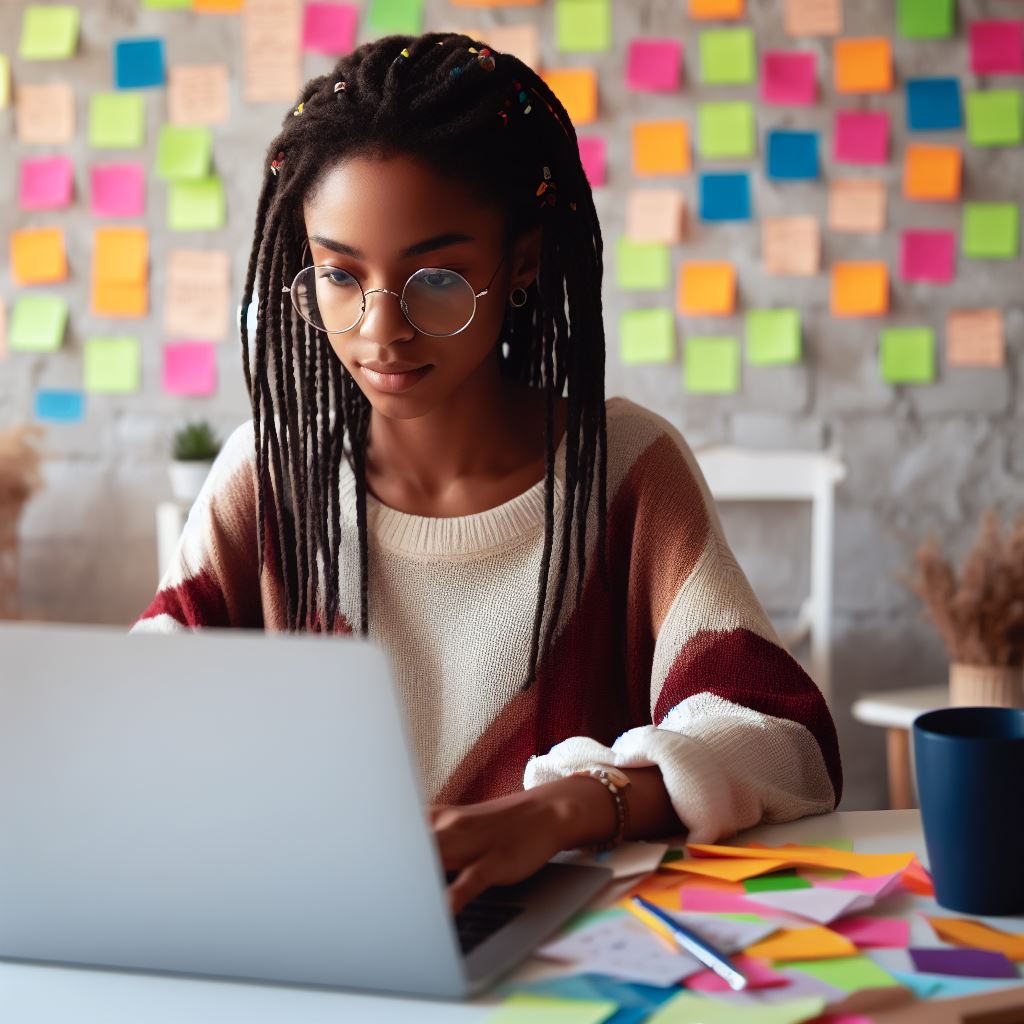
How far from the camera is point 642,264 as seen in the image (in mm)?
2504

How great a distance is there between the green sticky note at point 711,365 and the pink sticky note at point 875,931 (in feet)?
6.19

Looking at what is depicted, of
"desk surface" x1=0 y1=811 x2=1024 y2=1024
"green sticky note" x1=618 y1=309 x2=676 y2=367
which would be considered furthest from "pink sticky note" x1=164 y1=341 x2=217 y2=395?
"desk surface" x1=0 y1=811 x2=1024 y2=1024

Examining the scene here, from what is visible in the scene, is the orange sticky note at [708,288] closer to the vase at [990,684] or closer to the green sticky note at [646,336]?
the green sticky note at [646,336]

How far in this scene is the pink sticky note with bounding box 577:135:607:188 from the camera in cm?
250

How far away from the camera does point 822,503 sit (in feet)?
7.74

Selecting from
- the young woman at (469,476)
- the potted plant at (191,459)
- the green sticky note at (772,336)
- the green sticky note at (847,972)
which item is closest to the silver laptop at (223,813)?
the green sticky note at (847,972)

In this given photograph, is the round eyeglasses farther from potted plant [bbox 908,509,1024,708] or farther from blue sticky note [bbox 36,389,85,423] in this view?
blue sticky note [bbox 36,389,85,423]

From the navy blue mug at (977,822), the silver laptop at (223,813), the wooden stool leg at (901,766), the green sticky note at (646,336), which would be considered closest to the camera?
the silver laptop at (223,813)

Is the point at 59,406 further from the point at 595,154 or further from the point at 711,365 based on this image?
the point at 711,365

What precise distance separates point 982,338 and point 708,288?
48cm

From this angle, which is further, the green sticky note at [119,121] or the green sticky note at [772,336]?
the green sticky note at [119,121]

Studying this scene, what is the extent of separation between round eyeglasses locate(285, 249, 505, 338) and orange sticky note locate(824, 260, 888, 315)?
159cm

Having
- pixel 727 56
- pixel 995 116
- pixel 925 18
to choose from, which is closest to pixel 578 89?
pixel 727 56

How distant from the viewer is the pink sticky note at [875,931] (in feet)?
2.08
